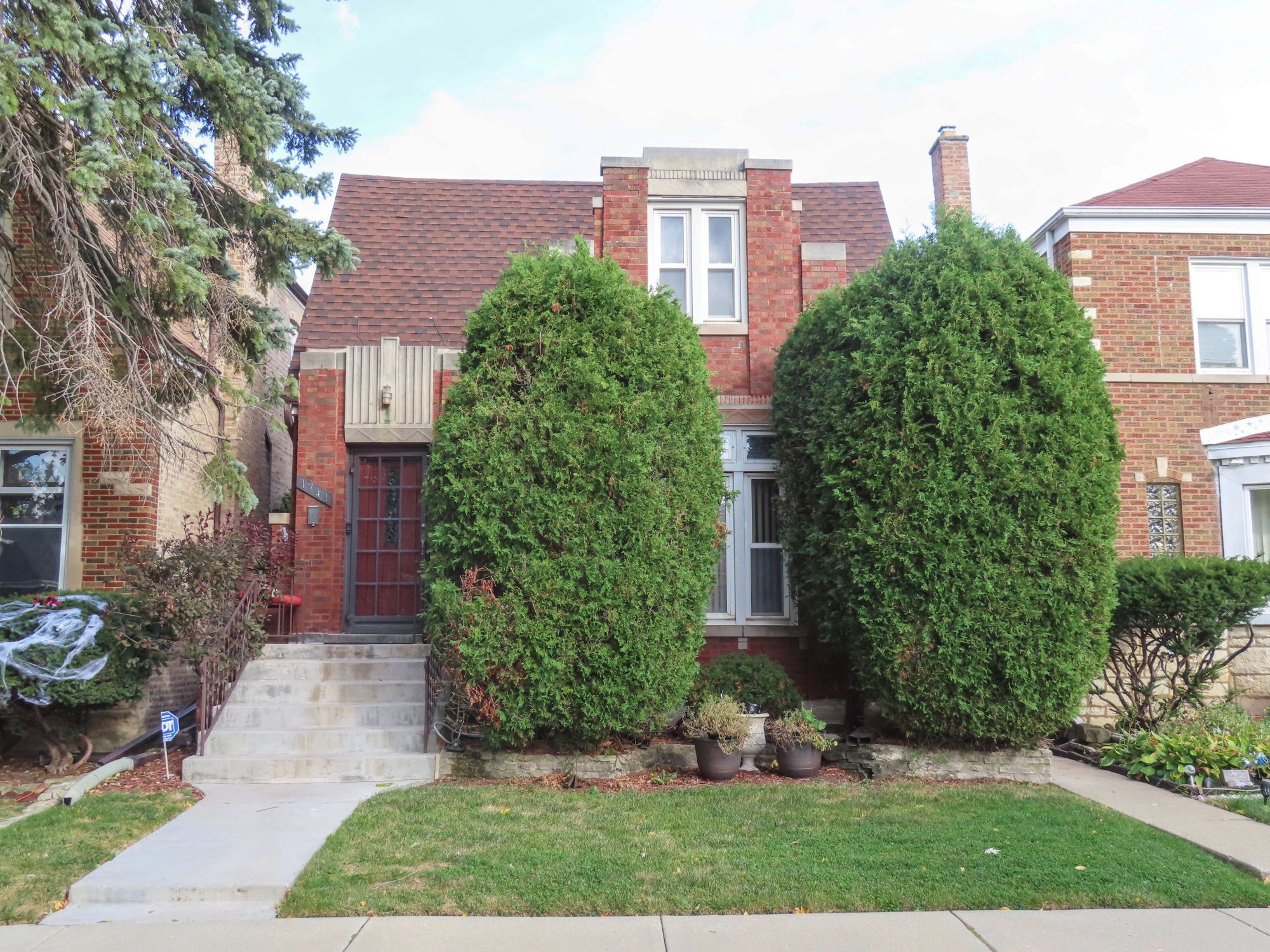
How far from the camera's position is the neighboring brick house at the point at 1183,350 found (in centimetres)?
1088

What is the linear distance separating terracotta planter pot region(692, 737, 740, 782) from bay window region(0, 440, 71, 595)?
22.0 feet

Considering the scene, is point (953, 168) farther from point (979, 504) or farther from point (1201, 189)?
point (979, 504)

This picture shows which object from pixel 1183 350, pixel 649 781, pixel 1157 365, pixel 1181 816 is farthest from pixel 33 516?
pixel 1183 350

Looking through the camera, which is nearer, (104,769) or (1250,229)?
(104,769)

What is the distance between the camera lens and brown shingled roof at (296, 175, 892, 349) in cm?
1273

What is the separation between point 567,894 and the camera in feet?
16.9

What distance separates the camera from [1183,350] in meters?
11.3

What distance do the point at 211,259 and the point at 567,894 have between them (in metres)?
6.33

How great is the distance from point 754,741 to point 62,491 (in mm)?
7452

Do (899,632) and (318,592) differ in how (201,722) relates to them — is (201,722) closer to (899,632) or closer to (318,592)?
(318,592)

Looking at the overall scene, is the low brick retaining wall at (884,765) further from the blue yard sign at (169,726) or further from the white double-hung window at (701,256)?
the white double-hung window at (701,256)

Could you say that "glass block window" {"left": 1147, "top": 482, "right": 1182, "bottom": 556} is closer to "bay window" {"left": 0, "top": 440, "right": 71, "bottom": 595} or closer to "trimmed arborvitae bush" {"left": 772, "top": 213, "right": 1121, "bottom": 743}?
"trimmed arborvitae bush" {"left": 772, "top": 213, "right": 1121, "bottom": 743}

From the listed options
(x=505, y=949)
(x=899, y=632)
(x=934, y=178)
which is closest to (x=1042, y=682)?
(x=899, y=632)

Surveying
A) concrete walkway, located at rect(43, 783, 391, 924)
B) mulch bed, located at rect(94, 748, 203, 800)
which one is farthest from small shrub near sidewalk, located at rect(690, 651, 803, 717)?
mulch bed, located at rect(94, 748, 203, 800)
